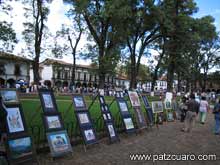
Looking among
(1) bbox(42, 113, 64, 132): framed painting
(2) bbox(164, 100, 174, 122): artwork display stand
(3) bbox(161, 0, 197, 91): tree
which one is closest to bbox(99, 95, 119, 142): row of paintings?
(1) bbox(42, 113, 64, 132): framed painting

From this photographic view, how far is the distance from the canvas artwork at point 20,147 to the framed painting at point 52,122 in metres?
0.73

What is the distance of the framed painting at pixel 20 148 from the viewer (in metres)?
5.68

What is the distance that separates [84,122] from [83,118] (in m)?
0.12

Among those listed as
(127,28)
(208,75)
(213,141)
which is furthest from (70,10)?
(208,75)

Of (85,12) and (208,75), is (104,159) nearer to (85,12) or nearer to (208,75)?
(85,12)

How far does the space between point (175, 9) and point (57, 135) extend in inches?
1092

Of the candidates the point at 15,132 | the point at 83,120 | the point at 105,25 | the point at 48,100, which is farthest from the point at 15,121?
the point at 105,25

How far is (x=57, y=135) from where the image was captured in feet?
23.2

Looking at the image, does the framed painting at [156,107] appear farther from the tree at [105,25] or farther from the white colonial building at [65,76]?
the white colonial building at [65,76]

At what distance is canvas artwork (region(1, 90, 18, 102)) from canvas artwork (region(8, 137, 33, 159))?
83 centimetres

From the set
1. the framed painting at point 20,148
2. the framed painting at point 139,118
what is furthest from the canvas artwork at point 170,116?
the framed painting at point 20,148

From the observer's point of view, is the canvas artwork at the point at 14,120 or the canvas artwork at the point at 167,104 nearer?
the canvas artwork at the point at 14,120

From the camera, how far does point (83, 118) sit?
8.45m

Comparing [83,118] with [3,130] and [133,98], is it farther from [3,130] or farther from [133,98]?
[133,98]
